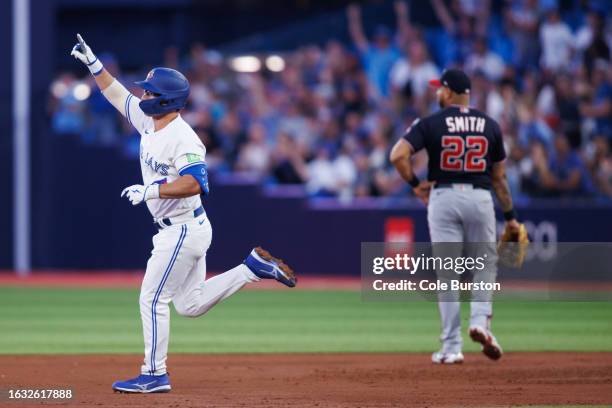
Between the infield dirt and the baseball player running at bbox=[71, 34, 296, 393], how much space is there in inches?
15.9

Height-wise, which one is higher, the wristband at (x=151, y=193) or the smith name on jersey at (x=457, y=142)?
the smith name on jersey at (x=457, y=142)

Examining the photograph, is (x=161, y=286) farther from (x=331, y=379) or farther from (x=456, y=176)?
(x=456, y=176)

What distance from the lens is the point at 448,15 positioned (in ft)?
69.1

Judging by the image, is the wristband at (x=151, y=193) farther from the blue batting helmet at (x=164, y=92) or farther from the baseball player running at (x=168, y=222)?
the blue batting helmet at (x=164, y=92)

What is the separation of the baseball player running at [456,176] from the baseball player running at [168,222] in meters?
2.21

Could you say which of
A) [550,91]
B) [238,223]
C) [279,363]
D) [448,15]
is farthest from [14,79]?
[279,363]

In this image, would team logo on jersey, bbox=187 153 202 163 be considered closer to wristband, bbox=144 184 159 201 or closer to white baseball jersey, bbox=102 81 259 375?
white baseball jersey, bbox=102 81 259 375

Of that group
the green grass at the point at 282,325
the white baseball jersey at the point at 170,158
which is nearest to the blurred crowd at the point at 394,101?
the green grass at the point at 282,325

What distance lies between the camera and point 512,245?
997 cm

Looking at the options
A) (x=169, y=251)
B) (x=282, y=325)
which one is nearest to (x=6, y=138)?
(x=282, y=325)

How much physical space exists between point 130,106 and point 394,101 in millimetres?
11305

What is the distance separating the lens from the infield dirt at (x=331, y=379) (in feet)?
24.3

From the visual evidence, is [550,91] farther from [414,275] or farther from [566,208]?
[414,275]

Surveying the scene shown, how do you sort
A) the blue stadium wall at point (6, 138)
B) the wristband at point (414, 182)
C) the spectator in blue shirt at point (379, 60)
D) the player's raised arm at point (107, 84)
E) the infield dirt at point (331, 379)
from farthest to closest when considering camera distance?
1. the blue stadium wall at point (6, 138)
2. the spectator in blue shirt at point (379, 60)
3. the wristband at point (414, 182)
4. the player's raised arm at point (107, 84)
5. the infield dirt at point (331, 379)
